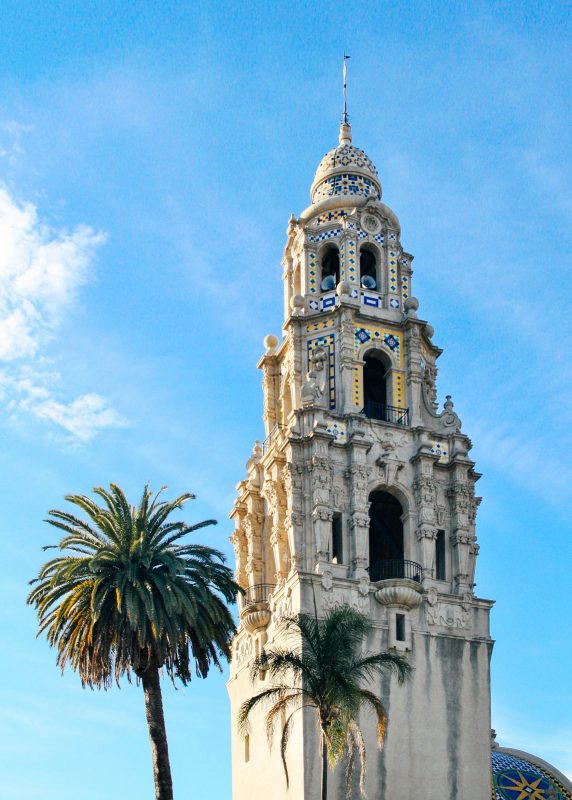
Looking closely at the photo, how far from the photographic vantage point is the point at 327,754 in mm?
37656

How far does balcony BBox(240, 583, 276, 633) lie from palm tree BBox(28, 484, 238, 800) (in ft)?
A: 27.2

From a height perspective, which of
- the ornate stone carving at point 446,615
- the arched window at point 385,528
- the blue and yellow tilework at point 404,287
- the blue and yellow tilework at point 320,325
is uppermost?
the blue and yellow tilework at point 404,287

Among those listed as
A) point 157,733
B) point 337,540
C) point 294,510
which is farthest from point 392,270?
point 157,733

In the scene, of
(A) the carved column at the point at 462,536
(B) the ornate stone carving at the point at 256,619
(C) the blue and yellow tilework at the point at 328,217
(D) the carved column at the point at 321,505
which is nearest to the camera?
(D) the carved column at the point at 321,505

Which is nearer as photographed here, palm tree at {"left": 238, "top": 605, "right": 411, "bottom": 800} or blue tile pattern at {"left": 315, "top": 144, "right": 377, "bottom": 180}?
palm tree at {"left": 238, "top": 605, "right": 411, "bottom": 800}

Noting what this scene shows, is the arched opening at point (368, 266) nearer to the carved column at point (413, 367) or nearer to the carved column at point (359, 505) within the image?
the carved column at point (413, 367)

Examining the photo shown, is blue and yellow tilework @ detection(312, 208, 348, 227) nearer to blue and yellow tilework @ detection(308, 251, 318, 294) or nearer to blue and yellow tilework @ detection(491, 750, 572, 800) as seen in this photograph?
blue and yellow tilework @ detection(308, 251, 318, 294)

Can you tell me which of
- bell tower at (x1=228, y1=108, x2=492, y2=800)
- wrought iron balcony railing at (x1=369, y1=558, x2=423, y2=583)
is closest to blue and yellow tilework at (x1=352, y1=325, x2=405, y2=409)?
bell tower at (x1=228, y1=108, x2=492, y2=800)

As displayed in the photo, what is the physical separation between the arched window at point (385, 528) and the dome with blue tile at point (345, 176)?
1214 cm

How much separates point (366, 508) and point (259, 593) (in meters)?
5.36

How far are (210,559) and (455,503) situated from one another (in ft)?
40.3

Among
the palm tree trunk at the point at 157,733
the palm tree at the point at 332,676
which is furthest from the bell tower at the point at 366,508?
the palm tree trunk at the point at 157,733

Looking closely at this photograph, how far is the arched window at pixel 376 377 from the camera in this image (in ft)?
170

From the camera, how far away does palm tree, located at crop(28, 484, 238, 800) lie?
122 ft
